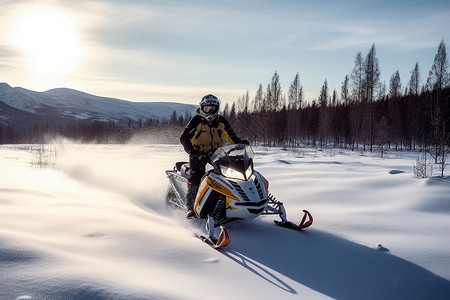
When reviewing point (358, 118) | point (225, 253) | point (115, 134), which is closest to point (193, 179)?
point (225, 253)

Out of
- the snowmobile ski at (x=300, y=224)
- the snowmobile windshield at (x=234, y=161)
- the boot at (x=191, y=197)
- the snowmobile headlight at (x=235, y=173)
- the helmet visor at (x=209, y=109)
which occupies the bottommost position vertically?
the snowmobile ski at (x=300, y=224)

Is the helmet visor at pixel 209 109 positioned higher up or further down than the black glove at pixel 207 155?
higher up

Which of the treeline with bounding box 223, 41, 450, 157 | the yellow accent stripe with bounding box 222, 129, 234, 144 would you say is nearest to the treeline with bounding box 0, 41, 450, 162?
the treeline with bounding box 223, 41, 450, 157

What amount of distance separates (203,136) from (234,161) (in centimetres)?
141

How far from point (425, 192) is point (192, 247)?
17.1ft

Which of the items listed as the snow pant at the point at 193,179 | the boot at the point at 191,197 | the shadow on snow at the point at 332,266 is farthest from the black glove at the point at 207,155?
the shadow on snow at the point at 332,266

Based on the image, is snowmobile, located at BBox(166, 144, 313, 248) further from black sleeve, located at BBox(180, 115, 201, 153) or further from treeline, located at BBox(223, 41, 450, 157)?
treeline, located at BBox(223, 41, 450, 157)

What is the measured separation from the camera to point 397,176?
337 inches

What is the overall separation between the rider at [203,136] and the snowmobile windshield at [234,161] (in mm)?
709

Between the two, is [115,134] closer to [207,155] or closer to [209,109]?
[209,109]

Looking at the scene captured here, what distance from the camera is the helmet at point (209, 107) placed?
19.3 feet

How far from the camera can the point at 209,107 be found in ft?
19.4

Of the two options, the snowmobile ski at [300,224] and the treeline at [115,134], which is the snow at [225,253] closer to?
the snowmobile ski at [300,224]

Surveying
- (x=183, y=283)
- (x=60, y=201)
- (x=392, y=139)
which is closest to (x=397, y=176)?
(x=183, y=283)
